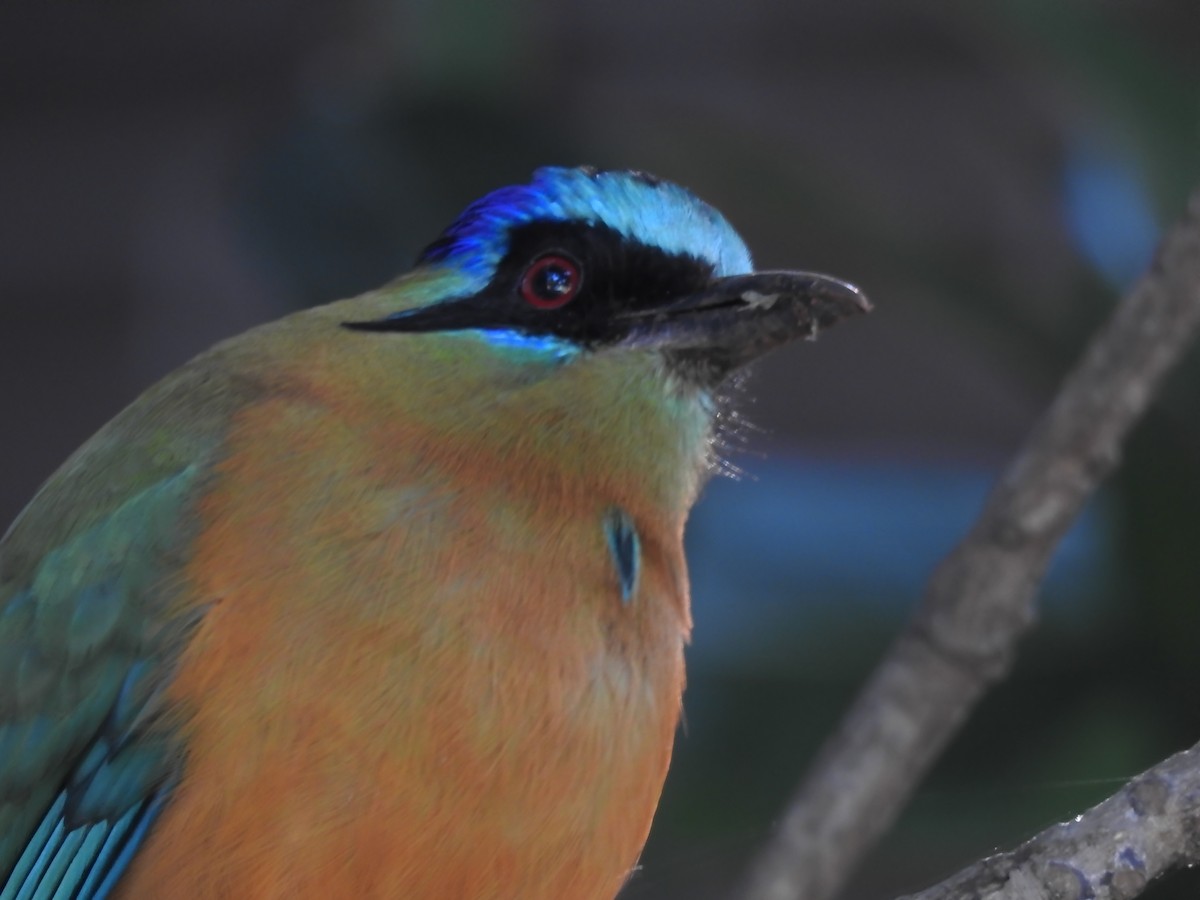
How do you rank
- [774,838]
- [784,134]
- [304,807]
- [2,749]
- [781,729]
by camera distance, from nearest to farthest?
[304,807] < [2,749] < [774,838] < [781,729] < [784,134]

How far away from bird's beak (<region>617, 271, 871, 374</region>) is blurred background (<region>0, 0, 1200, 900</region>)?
0.30 metres

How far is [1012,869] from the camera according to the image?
1.61 metres

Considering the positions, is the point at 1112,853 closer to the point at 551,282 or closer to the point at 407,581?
the point at 407,581

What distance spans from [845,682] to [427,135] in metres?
1.65

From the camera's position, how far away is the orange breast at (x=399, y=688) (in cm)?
189

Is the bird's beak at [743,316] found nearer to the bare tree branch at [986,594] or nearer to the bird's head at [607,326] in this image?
the bird's head at [607,326]

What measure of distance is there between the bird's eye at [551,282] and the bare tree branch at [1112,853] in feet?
3.01

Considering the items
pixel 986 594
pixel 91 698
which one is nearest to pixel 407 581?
pixel 91 698

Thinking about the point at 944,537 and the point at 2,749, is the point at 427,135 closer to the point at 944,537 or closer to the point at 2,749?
the point at 944,537

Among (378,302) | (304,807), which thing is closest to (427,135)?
(378,302)

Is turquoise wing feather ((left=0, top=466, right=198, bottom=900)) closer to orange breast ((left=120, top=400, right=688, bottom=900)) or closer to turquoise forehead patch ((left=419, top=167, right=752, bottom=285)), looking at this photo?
orange breast ((left=120, top=400, right=688, bottom=900))

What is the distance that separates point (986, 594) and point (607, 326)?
70 cm

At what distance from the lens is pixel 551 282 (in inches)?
87.3

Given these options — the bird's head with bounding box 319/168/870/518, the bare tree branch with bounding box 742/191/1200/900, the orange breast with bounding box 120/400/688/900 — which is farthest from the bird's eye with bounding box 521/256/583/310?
the bare tree branch with bounding box 742/191/1200/900
